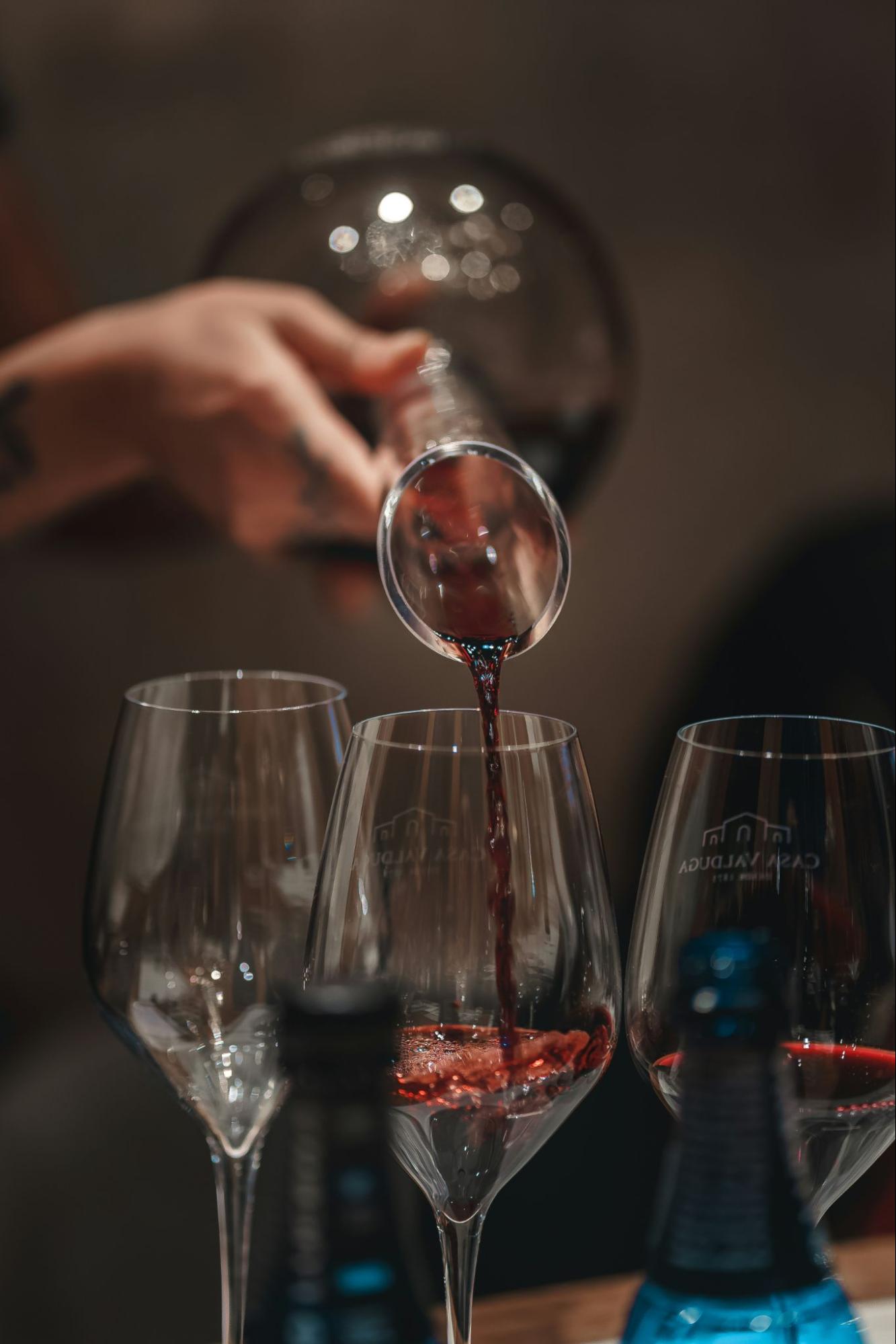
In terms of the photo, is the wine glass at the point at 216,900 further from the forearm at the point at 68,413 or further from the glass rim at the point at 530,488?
the forearm at the point at 68,413

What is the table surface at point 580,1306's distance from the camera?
445 mm

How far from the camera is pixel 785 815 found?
1.23 feet

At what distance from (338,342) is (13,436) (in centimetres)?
34

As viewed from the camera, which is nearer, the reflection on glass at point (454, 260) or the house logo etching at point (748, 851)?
the house logo etching at point (748, 851)

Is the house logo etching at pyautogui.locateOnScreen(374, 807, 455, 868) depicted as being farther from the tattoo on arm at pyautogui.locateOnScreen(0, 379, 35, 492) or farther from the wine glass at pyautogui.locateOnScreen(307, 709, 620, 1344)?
the tattoo on arm at pyautogui.locateOnScreen(0, 379, 35, 492)

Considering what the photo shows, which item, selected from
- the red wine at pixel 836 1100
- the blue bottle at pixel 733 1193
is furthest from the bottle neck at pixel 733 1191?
→ the red wine at pixel 836 1100

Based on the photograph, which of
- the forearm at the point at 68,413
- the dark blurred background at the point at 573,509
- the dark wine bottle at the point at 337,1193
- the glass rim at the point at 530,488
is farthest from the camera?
the dark blurred background at the point at 573,509

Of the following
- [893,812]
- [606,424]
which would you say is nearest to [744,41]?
[606,424]

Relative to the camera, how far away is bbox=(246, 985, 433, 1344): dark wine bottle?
0.75ft

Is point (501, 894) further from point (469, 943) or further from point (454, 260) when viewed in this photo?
point (454, 260)

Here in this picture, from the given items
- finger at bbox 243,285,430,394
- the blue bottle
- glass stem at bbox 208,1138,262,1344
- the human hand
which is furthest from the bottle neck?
finger at bbox 243,285,430,394

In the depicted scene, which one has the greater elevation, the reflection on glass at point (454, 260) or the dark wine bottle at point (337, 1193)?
the reflection on glass at point (454, 260)

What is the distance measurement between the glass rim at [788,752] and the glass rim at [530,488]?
0.09 m

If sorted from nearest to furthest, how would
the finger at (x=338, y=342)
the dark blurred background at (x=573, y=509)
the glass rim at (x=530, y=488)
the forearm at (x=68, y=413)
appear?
the glass rim at (x=530, y=488) < the finger at (x=338, y=342) < the forearm at (x=68, y=413) < the dark blurred background at (x=573, y=509)
